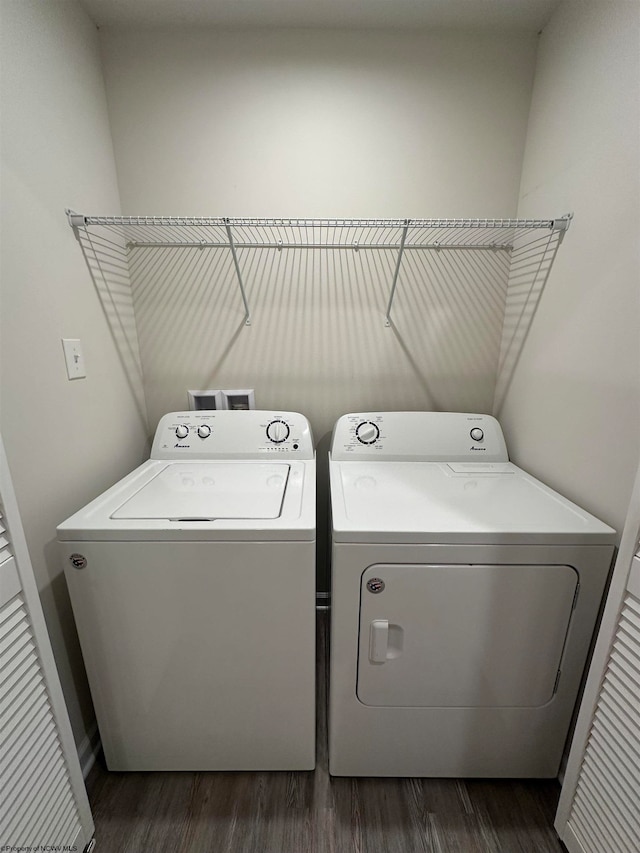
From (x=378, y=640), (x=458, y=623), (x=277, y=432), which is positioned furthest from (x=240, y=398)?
(x=458, y=623)

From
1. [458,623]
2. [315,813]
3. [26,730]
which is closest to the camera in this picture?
[26,730]

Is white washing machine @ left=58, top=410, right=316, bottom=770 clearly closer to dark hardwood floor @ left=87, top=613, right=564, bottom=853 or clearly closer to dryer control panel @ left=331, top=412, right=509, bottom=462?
dark hardwood floor @ left=87, top=613, right=564, bottom=853

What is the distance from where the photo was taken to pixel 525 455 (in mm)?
1475

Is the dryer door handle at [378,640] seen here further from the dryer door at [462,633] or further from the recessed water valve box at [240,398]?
the recessed water valve box at [240,398]

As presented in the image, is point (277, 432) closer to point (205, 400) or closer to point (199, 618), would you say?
point (205, 400)

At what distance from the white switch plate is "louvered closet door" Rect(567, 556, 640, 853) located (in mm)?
1728

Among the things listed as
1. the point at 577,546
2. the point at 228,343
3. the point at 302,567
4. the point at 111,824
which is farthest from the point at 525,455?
the point at 111,824

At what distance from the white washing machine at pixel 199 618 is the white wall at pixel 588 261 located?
0.92m

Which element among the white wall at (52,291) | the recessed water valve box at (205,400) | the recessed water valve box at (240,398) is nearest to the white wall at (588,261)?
the recessed water valve box at (240,398)

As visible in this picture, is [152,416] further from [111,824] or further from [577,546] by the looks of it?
[577,546]

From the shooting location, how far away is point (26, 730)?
2.61 feet

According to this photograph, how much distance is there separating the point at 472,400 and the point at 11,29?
209 cm

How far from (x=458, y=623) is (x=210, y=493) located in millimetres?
892

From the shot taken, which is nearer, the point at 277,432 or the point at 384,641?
the point at 384,641
